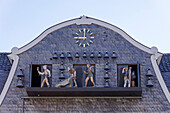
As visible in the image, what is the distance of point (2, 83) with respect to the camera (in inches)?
1533

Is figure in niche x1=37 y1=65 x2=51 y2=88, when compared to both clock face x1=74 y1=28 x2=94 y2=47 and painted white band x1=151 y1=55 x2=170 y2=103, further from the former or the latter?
painted white band x1=151 y1=55 x2=170 y2=103

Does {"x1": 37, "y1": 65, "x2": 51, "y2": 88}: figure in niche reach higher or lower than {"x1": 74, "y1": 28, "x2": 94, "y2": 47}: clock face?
lower

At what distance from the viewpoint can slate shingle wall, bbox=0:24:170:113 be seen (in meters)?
37.0

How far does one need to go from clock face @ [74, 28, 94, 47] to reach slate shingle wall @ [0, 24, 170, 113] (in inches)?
9.9

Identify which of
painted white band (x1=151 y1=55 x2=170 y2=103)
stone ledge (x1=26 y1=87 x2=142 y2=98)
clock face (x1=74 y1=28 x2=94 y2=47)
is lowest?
stone ledge (x1=26 y1=87 x2=142 y2=98)

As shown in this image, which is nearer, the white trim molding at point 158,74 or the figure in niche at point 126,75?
the white trim molding at point 158,74

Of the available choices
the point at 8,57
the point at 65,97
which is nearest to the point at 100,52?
the point at 65,97

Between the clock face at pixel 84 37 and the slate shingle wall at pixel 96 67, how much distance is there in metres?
0.25

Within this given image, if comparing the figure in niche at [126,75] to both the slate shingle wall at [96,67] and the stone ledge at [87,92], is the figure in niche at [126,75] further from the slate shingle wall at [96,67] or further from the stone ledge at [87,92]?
the stone ledge at [87,92]

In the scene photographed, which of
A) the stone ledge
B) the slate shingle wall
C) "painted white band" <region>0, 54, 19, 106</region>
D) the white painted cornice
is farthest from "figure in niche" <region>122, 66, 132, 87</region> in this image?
"painted white band" <region>0, 54, 19, 106</region>

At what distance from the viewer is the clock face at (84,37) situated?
3881 cm

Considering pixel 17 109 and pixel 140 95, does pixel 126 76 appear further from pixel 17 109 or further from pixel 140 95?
pixel 17 109

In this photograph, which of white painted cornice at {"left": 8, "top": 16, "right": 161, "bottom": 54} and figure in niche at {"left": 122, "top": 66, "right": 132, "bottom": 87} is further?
white painted cornice at {"left": 8, "top": 16, "right": 161, "bottom": 54}

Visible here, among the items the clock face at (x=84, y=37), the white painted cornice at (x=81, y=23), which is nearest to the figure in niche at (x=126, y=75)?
the white painted cornice at (x=81, y=23)
